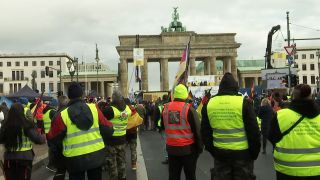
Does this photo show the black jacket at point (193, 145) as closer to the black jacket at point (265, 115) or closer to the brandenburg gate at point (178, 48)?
the black jacket at point (265, 115)

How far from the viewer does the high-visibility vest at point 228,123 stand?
6.19m

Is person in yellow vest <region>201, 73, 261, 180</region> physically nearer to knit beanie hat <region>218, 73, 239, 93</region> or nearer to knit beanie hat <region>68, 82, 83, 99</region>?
knit beanie hat <region>218, 73, 239, 93</region>

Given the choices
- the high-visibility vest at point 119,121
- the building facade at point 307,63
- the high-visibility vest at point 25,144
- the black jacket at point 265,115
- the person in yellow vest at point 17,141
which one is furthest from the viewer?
the building facade at point 307,63

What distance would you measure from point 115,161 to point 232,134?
12.8 feet

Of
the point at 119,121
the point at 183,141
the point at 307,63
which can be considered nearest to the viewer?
the point at 183,141

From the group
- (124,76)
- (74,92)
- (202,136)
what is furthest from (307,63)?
(74,92)

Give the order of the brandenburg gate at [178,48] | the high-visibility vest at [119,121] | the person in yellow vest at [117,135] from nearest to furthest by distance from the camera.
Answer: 1. the person in yellow vest at [117,135]
2. the high-visibility vest at [119,121]
3. the brandenburg gate at [178,48]

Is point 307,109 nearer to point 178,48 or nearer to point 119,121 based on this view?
point 119,121

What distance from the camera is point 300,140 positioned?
18.0 ft

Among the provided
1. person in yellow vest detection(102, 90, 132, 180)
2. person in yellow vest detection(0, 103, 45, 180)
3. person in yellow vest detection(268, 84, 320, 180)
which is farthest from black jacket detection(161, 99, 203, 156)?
Answer: person in yellow vest detection(102, 90, 132, 180)

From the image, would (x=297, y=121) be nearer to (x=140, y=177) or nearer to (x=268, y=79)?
(x=140, y=177)

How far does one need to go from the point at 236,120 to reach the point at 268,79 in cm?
3167

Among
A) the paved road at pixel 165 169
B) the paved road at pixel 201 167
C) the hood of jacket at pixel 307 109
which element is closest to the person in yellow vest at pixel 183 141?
the hood of jacket at pixel 307 109

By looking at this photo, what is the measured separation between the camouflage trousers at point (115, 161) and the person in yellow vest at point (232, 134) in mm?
3474
